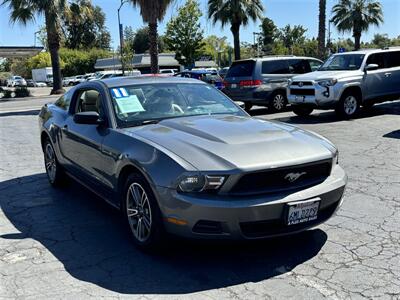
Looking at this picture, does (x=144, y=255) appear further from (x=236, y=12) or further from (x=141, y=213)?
(x=236, y=12)

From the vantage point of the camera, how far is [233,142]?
13.4 ft

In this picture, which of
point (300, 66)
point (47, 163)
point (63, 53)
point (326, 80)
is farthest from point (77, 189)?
point (63, 53)

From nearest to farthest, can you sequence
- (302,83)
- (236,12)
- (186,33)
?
1. (302,83)
2. (236,12)
3. (186,33)

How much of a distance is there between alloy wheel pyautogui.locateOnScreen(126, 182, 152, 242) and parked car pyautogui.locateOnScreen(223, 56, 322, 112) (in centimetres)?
1098

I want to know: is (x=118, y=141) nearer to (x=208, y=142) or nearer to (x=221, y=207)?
(x=208, y=142)

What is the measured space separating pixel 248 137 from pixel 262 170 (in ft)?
1.84

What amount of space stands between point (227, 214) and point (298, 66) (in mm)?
13136

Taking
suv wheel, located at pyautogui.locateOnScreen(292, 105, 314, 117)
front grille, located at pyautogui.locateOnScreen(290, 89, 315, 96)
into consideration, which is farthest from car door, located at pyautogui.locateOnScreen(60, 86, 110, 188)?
suv wheel, located at pyautogui.locateOnScreen(292, 105, 314, 117)

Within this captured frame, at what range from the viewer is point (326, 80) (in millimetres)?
12570

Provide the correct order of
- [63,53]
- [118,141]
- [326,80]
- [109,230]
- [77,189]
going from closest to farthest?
[118,141]
[109,230]
[77,189]
[326,80]
[63,53]

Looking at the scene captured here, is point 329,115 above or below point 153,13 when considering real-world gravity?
below

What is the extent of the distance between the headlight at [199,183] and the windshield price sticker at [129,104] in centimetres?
157

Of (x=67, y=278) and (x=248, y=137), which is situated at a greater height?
(x=248, y=137)

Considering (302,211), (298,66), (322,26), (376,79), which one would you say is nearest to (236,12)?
(322,26)
